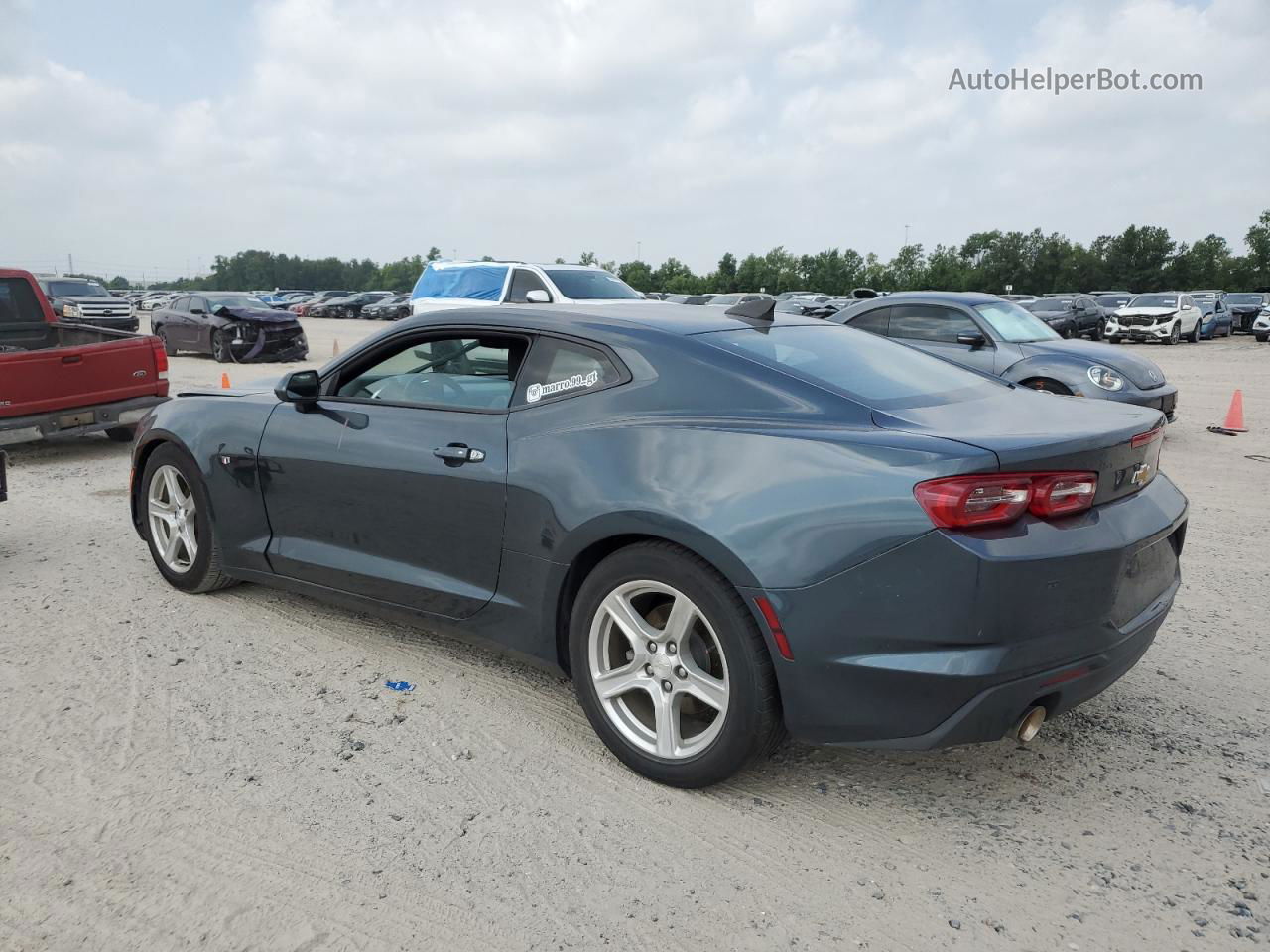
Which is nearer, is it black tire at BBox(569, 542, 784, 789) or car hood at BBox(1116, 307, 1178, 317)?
black tire at BBox(569, 542, 784, 789)

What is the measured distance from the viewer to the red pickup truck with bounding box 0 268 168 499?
8242 millimetres

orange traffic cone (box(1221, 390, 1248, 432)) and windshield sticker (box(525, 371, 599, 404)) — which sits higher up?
windshield sticker (box(525, 371, 599, 404))

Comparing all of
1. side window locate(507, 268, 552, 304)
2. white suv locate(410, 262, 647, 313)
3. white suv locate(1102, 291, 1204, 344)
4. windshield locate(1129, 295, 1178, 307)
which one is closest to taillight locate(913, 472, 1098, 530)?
white suv locate(410, 262, 647, 313)

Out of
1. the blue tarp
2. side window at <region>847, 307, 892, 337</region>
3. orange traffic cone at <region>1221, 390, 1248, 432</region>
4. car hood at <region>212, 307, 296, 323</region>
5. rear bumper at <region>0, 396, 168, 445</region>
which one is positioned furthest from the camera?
car hood at <region>212, 307, 296, 323</region>

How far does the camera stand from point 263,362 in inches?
824

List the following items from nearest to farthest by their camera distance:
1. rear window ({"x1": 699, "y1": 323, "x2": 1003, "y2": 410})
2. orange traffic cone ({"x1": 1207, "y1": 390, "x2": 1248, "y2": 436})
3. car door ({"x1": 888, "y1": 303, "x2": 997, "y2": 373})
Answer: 1. rear window ({"x1": 699, "y1": 323, "x2": 1003, "y2": 410})
2. car door ({"x1": 888, "y1": 303, "x2": 997, "y2": 373})
3. orange traffic cone ({"x1": 1207, "y1": 390, "x2": 1248, "y2": 436})

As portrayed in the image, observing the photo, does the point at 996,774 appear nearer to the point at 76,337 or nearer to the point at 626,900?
the point at 626,900

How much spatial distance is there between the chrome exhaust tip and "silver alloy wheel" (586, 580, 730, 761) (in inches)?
33.1

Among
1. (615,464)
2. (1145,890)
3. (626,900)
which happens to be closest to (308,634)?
(615,464)

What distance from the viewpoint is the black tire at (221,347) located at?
20391 mm

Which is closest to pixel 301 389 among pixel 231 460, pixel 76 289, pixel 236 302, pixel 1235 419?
pixel 231 460

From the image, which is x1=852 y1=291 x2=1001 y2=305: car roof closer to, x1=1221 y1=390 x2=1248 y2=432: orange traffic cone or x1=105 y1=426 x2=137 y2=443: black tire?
x1=1221 y1=390 x2=1248 y2=432: orange traffic cone

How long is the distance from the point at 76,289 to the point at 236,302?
11.3 m

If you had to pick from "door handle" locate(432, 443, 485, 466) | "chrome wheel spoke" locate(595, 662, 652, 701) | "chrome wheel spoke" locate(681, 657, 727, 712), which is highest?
"door handle" locate(432, 443, 485, 466)
